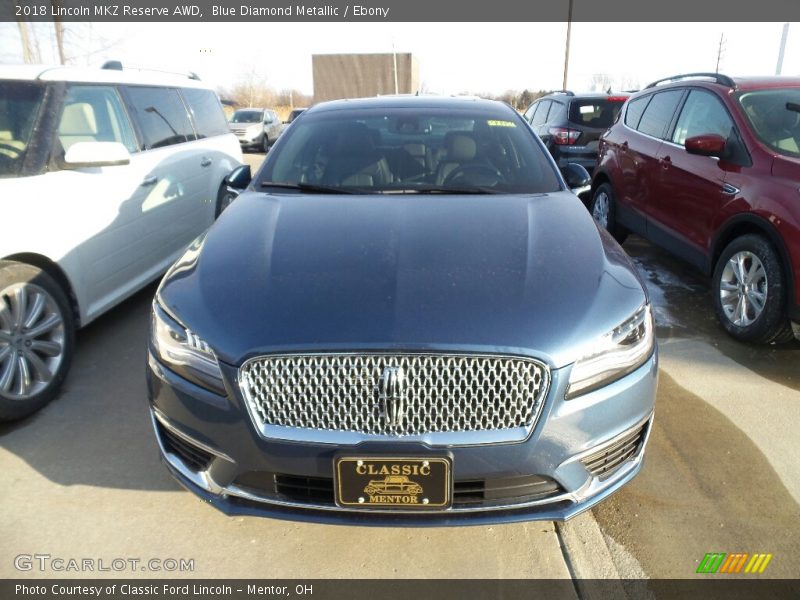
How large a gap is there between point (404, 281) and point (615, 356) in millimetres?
774

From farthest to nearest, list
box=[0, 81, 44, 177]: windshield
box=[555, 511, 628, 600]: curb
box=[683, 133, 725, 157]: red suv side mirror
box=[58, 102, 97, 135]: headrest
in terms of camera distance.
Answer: box=[683, 133, 725, 157]: red suv side mirror, box=[58, 102, 97, 135]: headrest, box=[0, 81, 44, 177]: windshield, box=[555, 511, 628, 600]: curb

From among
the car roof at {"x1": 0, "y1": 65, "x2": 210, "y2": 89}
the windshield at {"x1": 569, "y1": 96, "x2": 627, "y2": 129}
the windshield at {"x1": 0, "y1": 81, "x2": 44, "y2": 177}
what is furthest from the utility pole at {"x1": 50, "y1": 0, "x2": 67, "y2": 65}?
the windshield at {"x1": 0, "y1": 81, "x2": 44, "y2": 177}

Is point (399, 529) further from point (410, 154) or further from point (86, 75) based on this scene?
point (86, 75)

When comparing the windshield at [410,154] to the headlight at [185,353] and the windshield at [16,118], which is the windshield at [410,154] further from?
the windshield at [16,118]

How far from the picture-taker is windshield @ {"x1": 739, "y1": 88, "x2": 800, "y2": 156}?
4082 mm

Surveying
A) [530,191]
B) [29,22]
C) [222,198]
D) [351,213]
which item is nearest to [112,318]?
[222,198]

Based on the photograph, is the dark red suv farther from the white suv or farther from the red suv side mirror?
the white suv

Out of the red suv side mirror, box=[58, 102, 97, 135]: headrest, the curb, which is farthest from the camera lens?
the red suv side mirror

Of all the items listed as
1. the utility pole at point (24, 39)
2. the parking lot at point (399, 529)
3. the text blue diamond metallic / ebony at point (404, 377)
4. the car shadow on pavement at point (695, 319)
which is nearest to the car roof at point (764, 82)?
the car shadow on pavement at point (695, 319)

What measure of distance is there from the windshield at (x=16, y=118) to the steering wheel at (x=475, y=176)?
2.37 metres

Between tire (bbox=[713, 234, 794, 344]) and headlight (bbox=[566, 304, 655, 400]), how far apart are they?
6.72 feet

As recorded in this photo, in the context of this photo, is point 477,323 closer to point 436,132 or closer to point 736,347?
point 436,132

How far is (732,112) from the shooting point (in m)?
4.39

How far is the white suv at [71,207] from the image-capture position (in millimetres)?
3203
